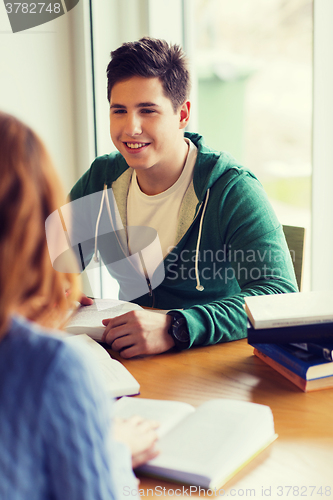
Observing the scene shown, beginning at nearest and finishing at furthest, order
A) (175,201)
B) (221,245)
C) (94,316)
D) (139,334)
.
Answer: (139,334) → (94,316) → (221,245) → (175,201)

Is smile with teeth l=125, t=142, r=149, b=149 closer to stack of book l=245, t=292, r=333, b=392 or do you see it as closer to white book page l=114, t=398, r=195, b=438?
stack of book l=245, t=292, r=333, b=392

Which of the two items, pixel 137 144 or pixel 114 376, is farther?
pixel 137 144

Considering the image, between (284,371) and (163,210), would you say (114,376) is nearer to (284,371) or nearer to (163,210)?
(284,371)

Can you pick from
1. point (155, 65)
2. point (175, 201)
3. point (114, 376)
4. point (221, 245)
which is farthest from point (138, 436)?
point (155, 65)

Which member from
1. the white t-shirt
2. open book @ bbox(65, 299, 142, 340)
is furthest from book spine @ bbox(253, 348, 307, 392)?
the white t-shirt

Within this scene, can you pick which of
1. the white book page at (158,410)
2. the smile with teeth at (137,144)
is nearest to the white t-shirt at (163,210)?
the smile with teeth at (137,144)

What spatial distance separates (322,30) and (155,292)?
1101 millimetres

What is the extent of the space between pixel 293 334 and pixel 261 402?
14 centimetres

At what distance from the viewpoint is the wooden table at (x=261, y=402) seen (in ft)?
1.94

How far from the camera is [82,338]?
1043 mm

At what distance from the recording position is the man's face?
4.64ft

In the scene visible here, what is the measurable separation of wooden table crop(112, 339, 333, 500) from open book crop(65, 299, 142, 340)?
0.14 m

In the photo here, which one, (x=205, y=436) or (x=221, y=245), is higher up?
(x=221, y=245)

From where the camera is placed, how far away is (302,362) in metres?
0.83
